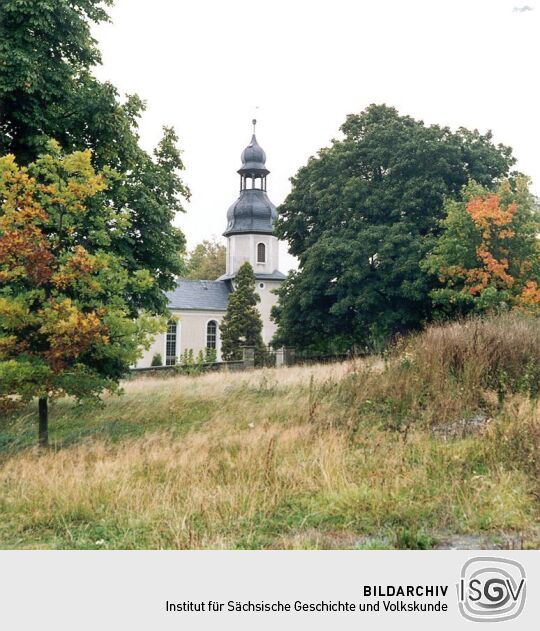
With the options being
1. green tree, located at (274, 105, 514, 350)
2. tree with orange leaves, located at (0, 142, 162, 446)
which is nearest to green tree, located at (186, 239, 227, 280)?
green tree, located at (274, 105, 514, 350)

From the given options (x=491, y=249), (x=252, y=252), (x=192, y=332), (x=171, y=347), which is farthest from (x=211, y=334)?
(x=491, y=249)

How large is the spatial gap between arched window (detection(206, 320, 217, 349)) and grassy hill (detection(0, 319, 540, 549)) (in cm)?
3817

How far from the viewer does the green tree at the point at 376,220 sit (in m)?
25.0

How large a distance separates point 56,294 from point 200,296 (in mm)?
40802

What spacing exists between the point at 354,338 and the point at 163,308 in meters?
15.2

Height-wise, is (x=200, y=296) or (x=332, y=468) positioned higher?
(x=200, y=296)

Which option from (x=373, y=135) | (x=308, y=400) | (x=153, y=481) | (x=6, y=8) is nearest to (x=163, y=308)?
(x=308, y=400)

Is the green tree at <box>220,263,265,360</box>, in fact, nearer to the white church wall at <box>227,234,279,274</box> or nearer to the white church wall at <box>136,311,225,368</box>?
the white church wall at <box>136,311,225,368</box>

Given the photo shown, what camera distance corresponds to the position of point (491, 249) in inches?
835

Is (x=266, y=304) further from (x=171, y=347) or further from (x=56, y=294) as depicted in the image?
(x=56, y=294)

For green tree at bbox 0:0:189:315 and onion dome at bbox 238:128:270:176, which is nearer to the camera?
green tree at bbox 0:0:189:315

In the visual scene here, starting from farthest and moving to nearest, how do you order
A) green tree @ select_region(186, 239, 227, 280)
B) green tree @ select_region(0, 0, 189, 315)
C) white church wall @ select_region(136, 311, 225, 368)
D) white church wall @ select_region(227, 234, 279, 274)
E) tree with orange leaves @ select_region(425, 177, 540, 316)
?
1. green tree @ select_region(186, 239, 227, 280)
2. white church wall @ select_region(227, 234, 279, 274)
3. white church wall @ select_region(136, 311, 225, 368)
4. tree with orange leaves @ select_region(425, 177, 540, 316)
5. green tree @ select_region(0, 0, 189, 315)

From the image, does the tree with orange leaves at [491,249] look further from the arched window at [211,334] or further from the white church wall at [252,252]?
the white church wall at [252,252]

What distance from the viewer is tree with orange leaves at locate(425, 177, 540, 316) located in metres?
20.3
